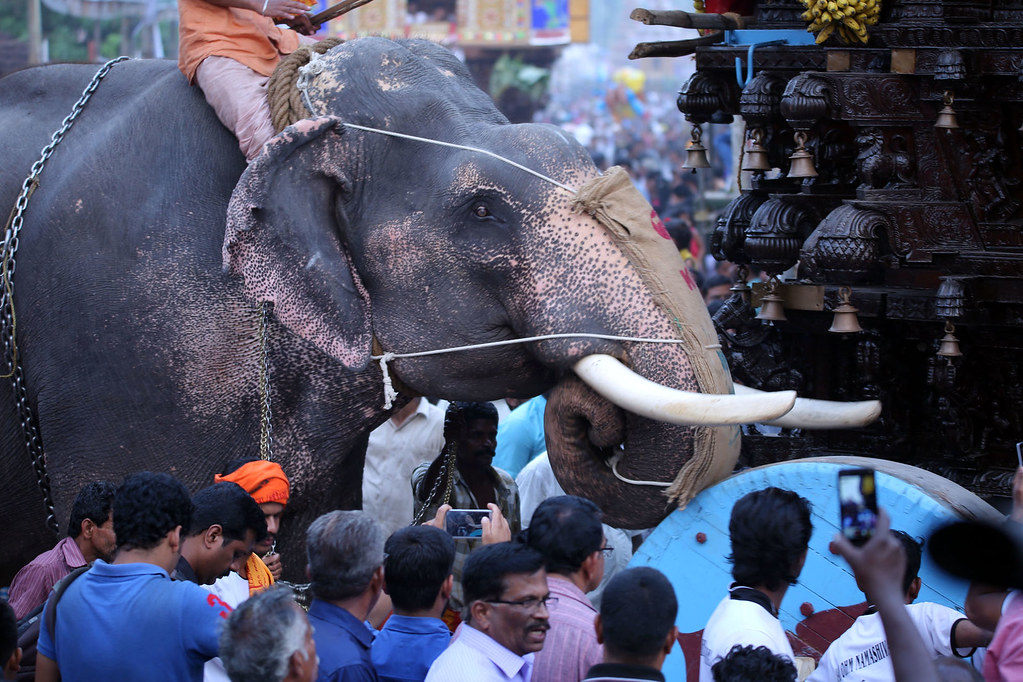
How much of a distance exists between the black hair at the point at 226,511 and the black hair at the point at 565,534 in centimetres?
68

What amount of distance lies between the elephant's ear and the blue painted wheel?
106 centimetres

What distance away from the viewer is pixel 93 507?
3.28 metres

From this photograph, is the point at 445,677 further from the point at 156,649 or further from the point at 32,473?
the point at 32,473

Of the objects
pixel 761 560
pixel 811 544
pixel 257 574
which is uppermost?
pixel 761 560

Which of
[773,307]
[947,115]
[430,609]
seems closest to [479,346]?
[430,609]

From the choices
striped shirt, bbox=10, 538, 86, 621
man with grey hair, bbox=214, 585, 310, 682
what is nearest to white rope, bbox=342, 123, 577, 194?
striped shirt, bbox=10, 538, 86, 621

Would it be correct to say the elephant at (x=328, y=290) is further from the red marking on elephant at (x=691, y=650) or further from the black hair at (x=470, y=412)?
the black hair at (x=470, y=412)

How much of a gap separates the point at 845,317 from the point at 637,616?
6.56ft

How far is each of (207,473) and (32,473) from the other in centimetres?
65

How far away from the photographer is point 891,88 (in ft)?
13.9

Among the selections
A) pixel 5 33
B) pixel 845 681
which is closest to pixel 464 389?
pixel 845 681

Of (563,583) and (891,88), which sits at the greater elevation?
(891,88)

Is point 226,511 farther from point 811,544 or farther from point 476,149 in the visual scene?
point 811,544

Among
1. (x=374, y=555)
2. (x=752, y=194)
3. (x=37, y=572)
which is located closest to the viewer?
(x=374, y=555)
